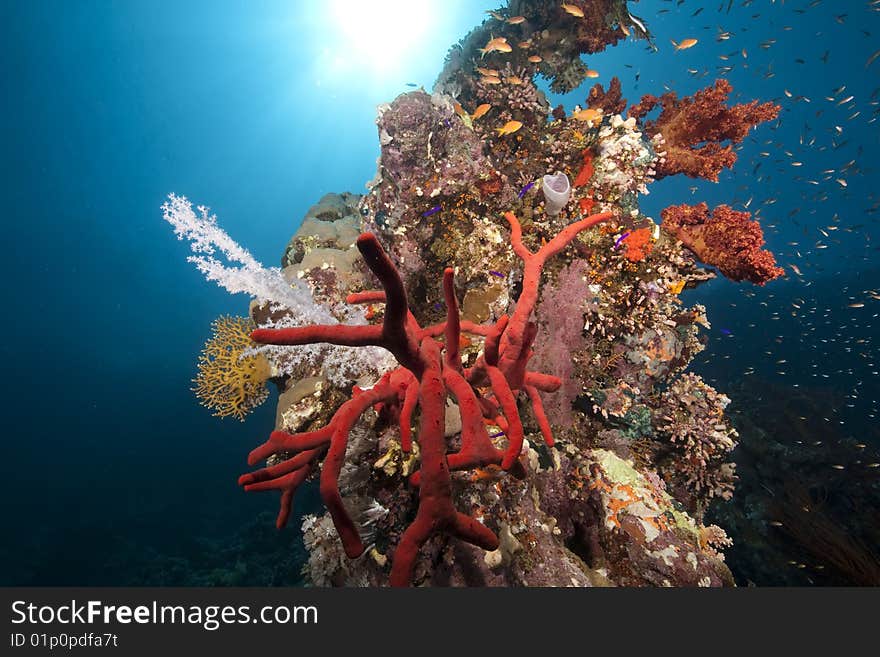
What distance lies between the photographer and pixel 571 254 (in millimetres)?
5262

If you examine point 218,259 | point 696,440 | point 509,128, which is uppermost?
point 509,128

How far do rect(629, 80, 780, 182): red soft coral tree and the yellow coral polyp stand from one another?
763 cm

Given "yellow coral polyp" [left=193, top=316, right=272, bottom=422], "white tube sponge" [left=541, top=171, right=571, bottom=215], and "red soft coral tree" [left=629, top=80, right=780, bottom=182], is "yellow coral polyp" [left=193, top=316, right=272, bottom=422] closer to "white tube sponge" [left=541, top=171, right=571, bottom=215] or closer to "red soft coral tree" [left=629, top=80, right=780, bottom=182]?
"white tube sponge" [left=541, top=171, right=571, bottom=215]

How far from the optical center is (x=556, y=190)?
5359mm

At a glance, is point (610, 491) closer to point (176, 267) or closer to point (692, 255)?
point (692, 255)

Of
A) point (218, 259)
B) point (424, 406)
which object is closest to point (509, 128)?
point (218, 259)

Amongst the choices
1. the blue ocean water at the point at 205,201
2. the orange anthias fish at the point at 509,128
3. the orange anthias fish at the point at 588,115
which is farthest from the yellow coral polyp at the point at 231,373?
the blue ocean water at the point at 205,201

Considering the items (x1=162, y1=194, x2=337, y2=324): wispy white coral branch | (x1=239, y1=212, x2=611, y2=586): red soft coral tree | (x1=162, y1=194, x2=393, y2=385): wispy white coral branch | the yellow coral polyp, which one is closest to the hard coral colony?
(x1=239, y1=212, x2=611, y2=586): red soft coral tree

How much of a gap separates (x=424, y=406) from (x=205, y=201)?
12175 cm

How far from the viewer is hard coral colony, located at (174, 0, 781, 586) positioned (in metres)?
2.33

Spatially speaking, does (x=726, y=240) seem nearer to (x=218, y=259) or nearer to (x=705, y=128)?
(x=705, y=128)

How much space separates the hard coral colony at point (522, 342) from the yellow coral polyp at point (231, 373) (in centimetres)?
45

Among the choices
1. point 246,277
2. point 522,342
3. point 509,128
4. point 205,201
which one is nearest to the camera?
point 522,342

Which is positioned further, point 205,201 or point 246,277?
point 205,201
